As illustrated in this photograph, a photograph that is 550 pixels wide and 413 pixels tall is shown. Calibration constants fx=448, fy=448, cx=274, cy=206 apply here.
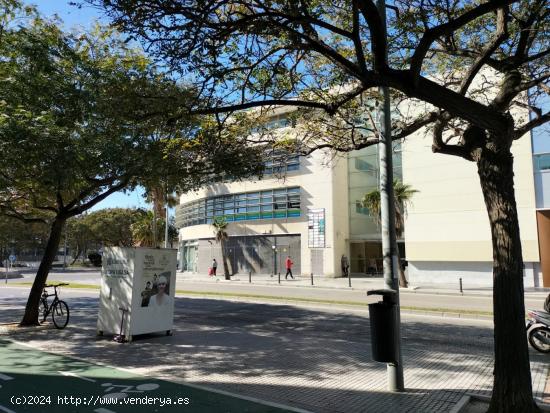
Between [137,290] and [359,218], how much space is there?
3142 cm

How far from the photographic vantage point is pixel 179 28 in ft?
21.6

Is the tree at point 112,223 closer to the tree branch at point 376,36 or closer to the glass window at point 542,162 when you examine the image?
the glass window at point 542,162

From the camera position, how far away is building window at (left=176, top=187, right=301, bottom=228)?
39.7m

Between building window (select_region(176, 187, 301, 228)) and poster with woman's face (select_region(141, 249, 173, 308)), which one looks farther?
building window (select_region(176, 187, 301, 228))

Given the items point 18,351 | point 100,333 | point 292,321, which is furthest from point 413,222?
point 18,351

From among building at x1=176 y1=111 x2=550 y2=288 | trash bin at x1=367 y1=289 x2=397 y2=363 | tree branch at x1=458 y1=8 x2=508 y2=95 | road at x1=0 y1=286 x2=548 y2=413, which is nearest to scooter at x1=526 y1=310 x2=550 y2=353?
road at x1=0 y1=286 x2=548 y2=413

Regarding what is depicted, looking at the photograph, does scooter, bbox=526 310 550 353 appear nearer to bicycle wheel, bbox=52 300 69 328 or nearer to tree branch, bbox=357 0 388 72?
tree branch, bbox=357 0 388 72

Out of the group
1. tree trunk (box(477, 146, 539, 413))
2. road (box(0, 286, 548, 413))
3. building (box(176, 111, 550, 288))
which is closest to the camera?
tree trunk (box(477, 146, 539, 413))

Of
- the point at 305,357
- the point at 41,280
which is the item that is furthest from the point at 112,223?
the point at 305,357

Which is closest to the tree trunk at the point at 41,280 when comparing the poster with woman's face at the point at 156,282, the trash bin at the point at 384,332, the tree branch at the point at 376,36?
the poster with woman's face at the point at 156,282

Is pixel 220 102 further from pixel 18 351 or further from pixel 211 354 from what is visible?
pixel 18 351

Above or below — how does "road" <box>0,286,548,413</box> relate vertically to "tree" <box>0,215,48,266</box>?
below

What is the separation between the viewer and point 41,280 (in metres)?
12.7

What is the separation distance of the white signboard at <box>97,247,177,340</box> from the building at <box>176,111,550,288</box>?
428cm
